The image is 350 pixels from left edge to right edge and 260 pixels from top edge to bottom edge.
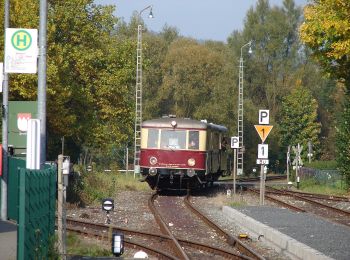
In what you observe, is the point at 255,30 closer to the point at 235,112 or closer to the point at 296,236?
the point at 235,112

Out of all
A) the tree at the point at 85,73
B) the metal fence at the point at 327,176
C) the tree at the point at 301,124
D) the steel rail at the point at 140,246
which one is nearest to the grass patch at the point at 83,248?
the steel rail at the point at 140,246

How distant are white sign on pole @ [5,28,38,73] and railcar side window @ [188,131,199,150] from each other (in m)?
19.3

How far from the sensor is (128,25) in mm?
78688

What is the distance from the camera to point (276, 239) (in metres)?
17.0

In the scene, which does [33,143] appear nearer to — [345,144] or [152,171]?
[152,171]

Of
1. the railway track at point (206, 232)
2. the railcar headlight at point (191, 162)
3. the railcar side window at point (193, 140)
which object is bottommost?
the railway track at point (206, 232)

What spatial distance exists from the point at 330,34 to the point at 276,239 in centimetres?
837

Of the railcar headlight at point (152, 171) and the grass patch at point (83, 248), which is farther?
the railcar headlight at point (152, 171)

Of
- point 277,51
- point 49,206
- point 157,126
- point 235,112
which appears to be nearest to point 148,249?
point 49,206

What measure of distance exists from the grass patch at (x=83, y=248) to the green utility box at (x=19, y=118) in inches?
163

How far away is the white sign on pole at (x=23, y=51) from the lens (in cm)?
1307

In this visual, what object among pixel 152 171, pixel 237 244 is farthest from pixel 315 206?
pixel 237 244

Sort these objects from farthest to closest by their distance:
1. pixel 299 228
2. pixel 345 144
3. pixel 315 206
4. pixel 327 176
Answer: pixel 327 176 < pixel 345 144 < pixel 315 206 < pixel 299 228

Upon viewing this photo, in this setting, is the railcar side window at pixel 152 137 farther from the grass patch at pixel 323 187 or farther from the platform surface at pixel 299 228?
the grass patch at pixel 323 187
